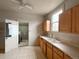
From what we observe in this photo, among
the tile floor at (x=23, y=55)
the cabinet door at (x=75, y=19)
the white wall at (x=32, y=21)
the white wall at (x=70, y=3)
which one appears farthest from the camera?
the white wall at (x=32, y=21)

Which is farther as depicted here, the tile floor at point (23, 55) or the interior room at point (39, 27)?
the tile floor at point (23, 55)

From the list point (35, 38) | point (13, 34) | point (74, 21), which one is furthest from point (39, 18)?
point (74, 21)

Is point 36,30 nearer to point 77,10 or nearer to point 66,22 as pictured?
point 66,22

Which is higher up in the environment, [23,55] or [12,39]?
[12,39]

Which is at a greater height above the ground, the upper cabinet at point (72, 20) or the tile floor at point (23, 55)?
the upper cabinet at point (72, 20)

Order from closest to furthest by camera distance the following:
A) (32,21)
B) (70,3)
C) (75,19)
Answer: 1. (75,19)
2. (70,3)
3. (32,21)

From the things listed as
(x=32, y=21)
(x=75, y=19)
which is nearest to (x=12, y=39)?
(x=32, y=21)

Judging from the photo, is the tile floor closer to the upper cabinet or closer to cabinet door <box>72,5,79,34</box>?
the upper cabinet

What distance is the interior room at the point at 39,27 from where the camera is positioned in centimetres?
384

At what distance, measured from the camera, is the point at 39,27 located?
32.2ft

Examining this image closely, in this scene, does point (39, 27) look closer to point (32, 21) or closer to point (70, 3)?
point (32, 21)

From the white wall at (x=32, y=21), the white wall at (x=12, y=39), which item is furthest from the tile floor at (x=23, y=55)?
the white wall at (x=32, y=21)

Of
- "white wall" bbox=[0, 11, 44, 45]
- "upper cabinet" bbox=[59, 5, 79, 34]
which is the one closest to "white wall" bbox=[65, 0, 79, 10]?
"upper cabinet" bbox=[59, 5, 79, 34]

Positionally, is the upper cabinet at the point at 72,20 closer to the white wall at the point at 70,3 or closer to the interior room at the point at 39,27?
the interior room at the point at 39,27
